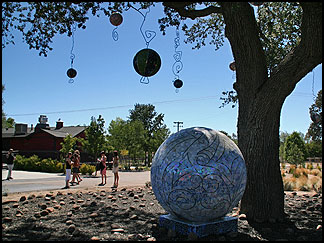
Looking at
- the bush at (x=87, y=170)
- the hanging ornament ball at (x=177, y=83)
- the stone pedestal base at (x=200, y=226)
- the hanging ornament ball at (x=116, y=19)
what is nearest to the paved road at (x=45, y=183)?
the bush at (x=87, y=170)

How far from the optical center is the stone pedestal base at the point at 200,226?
482 centimetres

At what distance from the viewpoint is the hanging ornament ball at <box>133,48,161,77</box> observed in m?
6.14

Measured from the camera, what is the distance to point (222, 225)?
5.07m

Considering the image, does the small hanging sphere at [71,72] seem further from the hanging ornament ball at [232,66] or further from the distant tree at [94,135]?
the distant tree at [94,135]

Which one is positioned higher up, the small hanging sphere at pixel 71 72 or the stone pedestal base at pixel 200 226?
the small hanging sphere at pixel 71 72

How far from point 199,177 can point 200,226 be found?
2.76 ft

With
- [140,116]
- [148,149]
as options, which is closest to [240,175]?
[148,149]

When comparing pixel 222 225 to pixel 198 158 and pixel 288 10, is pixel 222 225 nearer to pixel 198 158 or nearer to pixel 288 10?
pixel 198 158

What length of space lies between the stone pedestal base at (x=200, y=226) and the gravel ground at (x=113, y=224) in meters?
0.10

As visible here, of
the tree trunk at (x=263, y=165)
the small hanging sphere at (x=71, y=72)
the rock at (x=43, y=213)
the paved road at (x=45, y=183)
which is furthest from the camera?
the paved road at (x=45, y=183)

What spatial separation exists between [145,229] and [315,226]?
3340mm

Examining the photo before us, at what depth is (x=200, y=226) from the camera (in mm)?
4812

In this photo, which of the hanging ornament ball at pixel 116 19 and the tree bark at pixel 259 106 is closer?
the tree bark at pixel 259 106

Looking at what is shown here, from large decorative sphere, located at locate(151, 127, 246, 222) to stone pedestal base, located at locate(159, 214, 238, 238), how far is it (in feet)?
0.34
